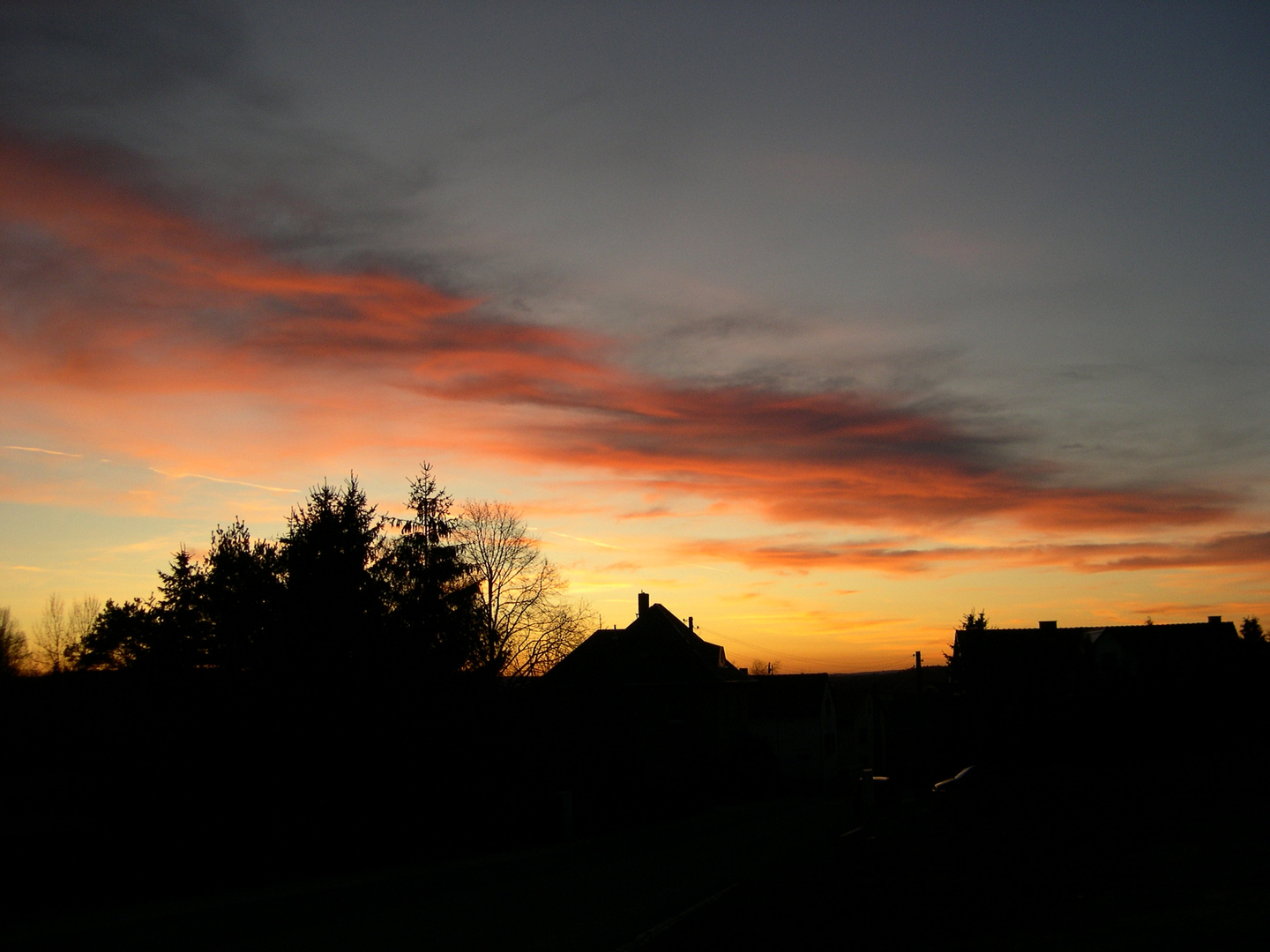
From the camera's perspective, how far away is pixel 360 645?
23188 mm

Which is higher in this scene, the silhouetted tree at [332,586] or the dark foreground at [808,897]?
the silhouetted tree at [332,586]

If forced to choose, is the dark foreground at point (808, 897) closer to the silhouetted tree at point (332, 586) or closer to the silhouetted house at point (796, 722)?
the silhouetted tree at point (332, 586)

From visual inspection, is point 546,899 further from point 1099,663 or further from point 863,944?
point 1099,663

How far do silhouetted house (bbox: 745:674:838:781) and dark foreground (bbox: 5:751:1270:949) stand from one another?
153 feet

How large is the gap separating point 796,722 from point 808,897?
58493 mm

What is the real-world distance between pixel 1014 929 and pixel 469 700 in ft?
51.9

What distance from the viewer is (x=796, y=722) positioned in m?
70.7

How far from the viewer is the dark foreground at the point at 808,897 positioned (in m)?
10.6

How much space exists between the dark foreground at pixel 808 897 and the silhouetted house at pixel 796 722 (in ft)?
153

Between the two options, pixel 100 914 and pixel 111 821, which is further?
pixel 111 821

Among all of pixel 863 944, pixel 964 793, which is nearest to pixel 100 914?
pixel 863 944

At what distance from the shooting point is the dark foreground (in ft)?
34.9

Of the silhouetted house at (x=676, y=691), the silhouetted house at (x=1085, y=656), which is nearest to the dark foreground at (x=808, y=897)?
the silhouetted house at (x=1085, y=656)

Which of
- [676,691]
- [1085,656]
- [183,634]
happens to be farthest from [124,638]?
[1085,656]
